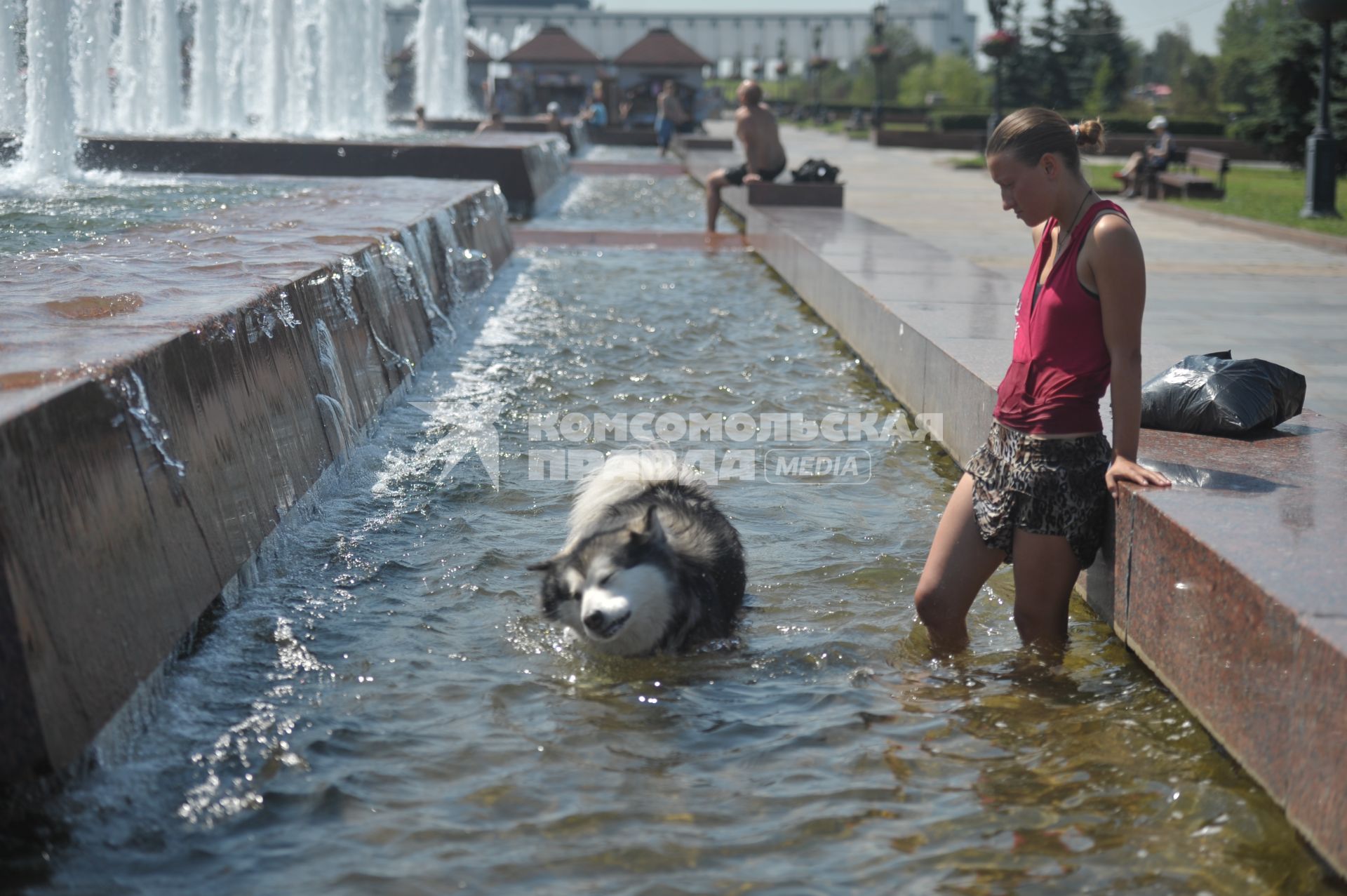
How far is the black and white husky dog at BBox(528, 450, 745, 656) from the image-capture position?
4426mm

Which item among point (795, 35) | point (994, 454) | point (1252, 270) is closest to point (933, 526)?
point (994, 454)

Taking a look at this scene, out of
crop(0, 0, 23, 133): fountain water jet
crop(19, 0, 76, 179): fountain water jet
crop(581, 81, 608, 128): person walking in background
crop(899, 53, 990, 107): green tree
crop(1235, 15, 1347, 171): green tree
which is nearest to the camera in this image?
crop(19, 0, 76, 179): fountain water jet

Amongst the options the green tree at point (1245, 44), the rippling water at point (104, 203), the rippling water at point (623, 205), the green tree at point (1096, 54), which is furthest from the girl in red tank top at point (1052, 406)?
the green tree at point (1096, 54)

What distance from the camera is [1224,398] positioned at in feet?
17.4

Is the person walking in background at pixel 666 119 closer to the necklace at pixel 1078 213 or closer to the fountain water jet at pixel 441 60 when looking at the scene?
the fountain water jet at pixel 441 60

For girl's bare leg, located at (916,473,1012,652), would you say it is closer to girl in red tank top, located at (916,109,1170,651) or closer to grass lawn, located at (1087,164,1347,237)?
girl in red tank top, located at (916,109,1170,651)

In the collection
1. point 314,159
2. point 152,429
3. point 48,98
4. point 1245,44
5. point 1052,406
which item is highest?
point 1245,44

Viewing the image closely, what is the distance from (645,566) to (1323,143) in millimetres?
17498

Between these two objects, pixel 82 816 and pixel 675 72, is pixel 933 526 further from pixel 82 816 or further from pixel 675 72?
pixel 675 72

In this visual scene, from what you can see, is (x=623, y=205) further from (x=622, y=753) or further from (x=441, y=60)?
(x=441, y=60)

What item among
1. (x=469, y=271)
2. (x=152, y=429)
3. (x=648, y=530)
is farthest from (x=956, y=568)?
(x=469, y=271)

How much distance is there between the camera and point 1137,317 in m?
4.20

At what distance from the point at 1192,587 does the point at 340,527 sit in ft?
12.1


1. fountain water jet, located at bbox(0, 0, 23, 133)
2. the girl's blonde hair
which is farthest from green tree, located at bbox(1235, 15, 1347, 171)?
the girl's blonde hair
